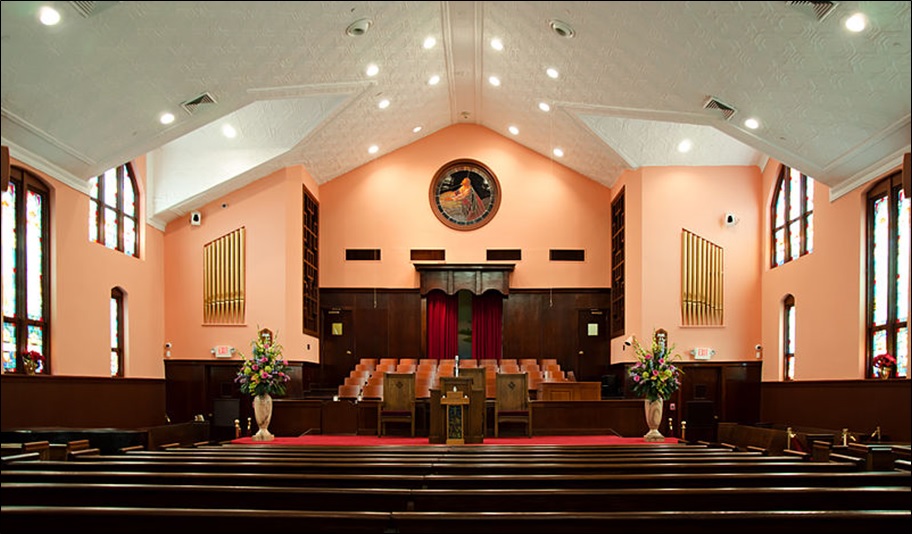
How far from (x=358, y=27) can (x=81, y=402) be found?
680 centimetres

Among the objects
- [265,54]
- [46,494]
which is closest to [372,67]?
[265,54]

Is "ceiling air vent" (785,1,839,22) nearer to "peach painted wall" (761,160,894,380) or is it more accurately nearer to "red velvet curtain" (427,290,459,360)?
"peach painted wall" (761,160,894,380)

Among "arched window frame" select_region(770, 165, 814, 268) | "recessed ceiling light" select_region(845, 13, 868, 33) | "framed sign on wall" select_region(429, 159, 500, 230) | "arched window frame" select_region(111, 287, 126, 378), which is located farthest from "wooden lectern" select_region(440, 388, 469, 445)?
Answer: "framed sign on wall" select_region(429, 159, 500, 230)

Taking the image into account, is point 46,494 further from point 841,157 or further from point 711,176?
point 711,176

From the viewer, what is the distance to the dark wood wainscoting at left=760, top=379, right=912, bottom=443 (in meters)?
9.92

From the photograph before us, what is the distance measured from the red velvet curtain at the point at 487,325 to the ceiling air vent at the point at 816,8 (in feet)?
38.4

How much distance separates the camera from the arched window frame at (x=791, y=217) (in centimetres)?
1315

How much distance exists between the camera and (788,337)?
14047 mm

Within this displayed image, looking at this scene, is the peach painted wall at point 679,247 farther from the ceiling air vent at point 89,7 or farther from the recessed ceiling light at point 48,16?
the recessed ceiling light at point 48,16

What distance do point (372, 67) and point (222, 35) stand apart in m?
4.61

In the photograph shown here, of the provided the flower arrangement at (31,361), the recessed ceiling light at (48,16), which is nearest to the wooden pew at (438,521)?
the recessed ceiling light at (48,16)

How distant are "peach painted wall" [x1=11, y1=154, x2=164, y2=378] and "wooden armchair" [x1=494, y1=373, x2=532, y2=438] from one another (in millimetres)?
6368

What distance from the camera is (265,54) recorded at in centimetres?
924

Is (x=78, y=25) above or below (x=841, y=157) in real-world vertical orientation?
above
